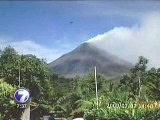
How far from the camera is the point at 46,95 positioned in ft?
191

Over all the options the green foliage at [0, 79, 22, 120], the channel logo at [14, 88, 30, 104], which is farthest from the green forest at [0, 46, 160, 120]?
the channel logo at [14, 88, 30, 104]

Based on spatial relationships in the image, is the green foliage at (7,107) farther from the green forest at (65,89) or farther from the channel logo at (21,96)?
the channel logo at (21,96)

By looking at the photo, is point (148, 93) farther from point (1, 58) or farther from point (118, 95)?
point (1, 58)

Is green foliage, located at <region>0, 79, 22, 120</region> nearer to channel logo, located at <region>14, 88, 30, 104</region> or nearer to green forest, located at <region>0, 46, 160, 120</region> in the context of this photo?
green forest, located at <region>0, 46, 160, 120</region>

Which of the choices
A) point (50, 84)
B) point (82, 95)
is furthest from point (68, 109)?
point (50, 84)

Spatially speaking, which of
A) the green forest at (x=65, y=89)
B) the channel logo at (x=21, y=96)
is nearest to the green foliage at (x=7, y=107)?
the green forest at (x=65, y=89)

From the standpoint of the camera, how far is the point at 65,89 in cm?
6059

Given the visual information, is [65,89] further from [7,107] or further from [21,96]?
[21,96]

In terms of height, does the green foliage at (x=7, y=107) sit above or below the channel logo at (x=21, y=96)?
below

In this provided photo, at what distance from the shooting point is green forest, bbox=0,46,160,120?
113 ft

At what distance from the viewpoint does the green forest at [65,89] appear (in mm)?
34562

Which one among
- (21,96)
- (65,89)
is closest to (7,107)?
(21,96)

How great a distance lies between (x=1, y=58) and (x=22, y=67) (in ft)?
29.5

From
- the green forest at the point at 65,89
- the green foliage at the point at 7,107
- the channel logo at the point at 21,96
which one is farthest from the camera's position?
the green forest at the point at 65,89
